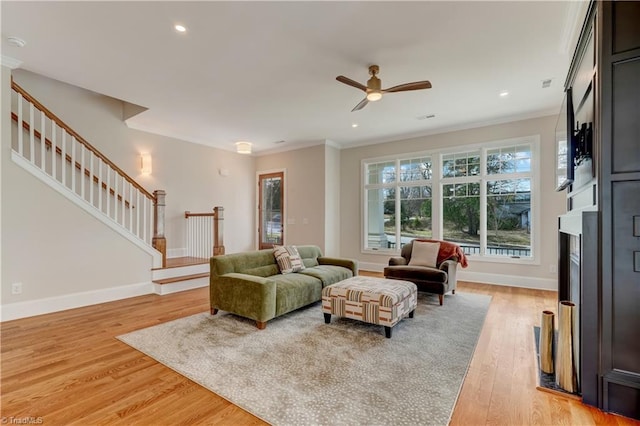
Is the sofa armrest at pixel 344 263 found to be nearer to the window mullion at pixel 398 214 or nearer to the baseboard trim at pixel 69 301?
the window mullion at pixel 398 214

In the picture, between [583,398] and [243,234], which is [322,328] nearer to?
[583,398]

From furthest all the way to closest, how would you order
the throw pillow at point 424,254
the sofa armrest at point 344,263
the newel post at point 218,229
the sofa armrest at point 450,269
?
1. the newel post at point 218,229
2. the sofa armrest at point 344,263
3. the throw pillow at point 424,254
4. the sofa armrest at point 450,269

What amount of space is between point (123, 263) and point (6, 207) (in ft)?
5.06

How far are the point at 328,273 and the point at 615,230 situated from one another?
310 centimetres

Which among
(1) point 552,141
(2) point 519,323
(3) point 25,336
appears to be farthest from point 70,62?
(1) point 552,141

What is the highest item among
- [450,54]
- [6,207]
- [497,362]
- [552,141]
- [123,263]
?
[450,54]

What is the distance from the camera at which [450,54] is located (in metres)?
3.27

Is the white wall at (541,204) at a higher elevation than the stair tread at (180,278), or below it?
higher

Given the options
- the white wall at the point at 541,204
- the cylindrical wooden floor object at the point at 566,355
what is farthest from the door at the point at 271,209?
the cylindrical wooden floor object at the point at 566,355

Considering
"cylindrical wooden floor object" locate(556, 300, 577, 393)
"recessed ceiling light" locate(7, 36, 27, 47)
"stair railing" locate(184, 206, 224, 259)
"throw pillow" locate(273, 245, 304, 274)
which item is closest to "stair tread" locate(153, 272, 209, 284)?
"stair railing" locate(184, 206, 224, 259)

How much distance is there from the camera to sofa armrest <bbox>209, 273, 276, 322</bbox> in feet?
10.7

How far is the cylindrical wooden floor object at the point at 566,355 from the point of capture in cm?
213

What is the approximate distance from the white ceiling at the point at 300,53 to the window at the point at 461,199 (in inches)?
36.2

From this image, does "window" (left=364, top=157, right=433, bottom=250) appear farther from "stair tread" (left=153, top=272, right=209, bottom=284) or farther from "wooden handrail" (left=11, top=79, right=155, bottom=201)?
"wooden handrail" (left=11, top=79, right=155, bottom=201)
